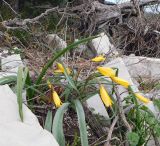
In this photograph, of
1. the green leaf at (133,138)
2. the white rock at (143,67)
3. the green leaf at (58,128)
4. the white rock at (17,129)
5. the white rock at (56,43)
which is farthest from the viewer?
the white rock at (143,67)

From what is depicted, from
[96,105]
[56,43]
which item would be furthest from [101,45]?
[96,105]

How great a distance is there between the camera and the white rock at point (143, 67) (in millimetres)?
4969

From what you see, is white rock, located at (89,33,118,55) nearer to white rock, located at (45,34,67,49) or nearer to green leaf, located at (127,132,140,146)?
white rock, located at (45,34,67,49)

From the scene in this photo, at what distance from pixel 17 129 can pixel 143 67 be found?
3.11 meters

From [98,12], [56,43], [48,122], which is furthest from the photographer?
[98,12]

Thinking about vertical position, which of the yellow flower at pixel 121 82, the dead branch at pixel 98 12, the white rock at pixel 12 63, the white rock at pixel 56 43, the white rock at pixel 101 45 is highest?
the dead branch at pixel 98 12

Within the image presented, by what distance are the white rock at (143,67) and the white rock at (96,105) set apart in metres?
1.75

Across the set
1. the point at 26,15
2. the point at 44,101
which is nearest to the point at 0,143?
the point at 44,101

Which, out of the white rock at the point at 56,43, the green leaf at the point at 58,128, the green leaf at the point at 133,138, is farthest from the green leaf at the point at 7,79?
the white rock at the point at 56,43

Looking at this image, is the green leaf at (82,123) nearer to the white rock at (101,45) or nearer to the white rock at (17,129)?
the white rock at (17,129)

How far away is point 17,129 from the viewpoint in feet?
7.43

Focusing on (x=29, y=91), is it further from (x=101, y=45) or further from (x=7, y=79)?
(x=101, y=45)

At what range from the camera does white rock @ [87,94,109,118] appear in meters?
3.09

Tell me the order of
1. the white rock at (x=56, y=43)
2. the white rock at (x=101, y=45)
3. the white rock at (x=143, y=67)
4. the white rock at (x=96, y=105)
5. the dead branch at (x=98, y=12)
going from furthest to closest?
the dead branch at (x=98, y=12)
the white rock at (x=101, y=45)
the white rock at (x=143, y=67)
the white rock at (x=56, y=43)
the white rock at (x=96, y=105)
